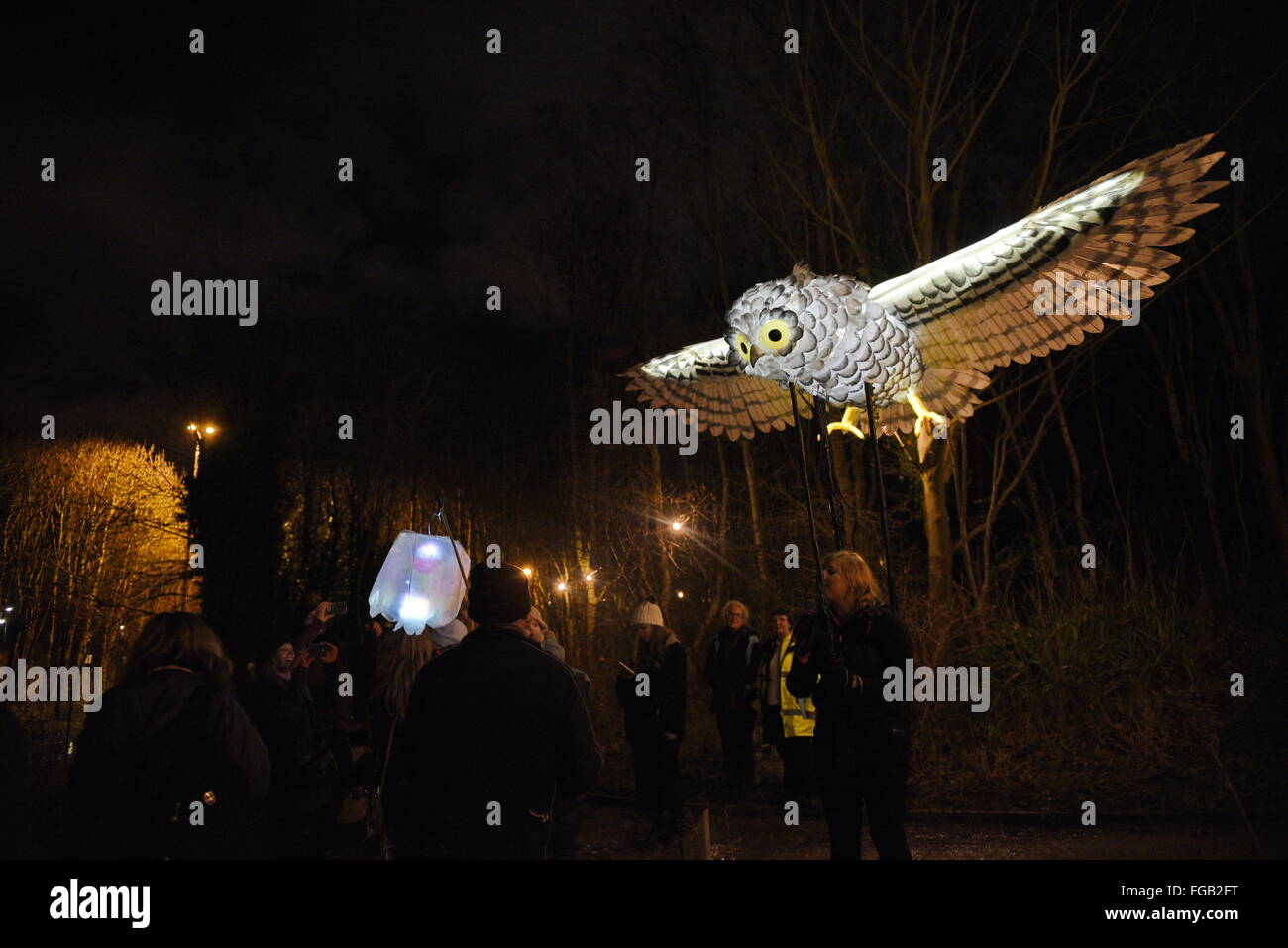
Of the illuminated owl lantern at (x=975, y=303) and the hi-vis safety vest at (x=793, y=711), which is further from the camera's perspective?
the hi-vis safety vest at (x=793, y=711)

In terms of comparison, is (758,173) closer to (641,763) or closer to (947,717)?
(947,717)

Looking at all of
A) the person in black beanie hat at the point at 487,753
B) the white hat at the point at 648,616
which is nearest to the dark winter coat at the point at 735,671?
the white hat at the point at 648,616

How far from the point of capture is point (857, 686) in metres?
3.50

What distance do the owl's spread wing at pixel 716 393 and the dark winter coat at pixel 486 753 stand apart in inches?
103

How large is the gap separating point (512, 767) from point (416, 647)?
2.64 metres

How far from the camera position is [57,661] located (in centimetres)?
2027

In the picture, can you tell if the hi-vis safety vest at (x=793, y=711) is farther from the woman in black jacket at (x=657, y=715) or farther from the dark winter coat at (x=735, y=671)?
the woman in black jacket at (x=657, y=715)

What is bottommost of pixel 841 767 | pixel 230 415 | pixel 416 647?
pixel 841 767

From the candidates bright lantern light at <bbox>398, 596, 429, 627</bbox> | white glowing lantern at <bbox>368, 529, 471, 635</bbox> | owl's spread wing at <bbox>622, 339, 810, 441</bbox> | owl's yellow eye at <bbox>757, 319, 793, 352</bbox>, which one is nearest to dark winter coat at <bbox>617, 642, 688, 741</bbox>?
white glowing lantern at <bbox>368, 529, 471, 635</bbox>

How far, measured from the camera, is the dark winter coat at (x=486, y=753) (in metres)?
2.58

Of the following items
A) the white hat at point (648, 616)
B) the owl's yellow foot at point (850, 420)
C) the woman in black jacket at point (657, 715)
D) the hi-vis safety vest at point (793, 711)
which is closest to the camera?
the owl's yellow foot at point (850, 420)

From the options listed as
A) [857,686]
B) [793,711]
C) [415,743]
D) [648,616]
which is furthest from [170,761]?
[793,711]

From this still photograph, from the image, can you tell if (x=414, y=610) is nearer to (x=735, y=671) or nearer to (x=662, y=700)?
(x=662, y=700)
